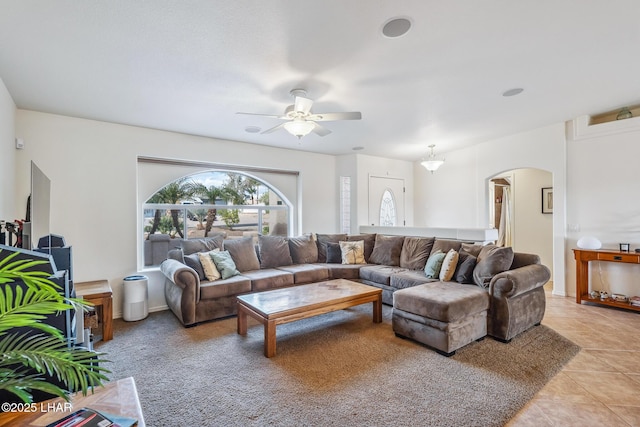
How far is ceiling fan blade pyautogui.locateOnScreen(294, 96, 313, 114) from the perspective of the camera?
273cm

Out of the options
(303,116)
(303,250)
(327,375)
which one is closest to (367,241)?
(303,250)

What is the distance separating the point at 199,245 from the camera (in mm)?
4215

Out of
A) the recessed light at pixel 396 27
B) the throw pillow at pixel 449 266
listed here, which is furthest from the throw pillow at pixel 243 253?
the recessed light at pixel 396 27

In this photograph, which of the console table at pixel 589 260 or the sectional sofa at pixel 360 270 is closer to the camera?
the sectional sofa at pixel 360 270

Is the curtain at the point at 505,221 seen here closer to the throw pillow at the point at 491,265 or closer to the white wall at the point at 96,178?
the throw pillow at the point at 491,265

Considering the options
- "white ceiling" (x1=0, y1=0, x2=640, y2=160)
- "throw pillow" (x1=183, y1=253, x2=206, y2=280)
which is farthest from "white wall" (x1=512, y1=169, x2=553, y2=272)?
"throw pillow" (x1=183, y1=253, x2=206, y2=280)

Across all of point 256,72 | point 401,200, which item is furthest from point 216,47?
point 401,200

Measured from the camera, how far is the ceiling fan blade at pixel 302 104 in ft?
8.96

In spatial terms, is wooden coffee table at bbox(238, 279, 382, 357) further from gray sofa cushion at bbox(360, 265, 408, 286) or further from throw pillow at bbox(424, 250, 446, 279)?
throw pillow at bbox(424, 250, 446, 279)

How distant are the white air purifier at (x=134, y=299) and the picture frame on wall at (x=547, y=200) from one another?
731 centimetres

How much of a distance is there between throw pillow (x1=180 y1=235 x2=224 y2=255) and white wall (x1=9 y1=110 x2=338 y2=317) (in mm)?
617

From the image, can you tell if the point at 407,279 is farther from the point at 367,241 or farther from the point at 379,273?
the point at 367,241

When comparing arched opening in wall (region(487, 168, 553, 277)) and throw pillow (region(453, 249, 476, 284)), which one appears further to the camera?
arched opening in wall (region(487, 168, 553, 277))

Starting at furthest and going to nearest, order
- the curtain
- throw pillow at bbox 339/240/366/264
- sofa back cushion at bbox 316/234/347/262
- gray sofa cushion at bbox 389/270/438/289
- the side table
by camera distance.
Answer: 1. the curtain
2. sofa back cushion at bbox 316/234/347/262
3. throw pillow at bbox 339/240/366/264
4. gray sofa cushion at bbox 389/270/438/289
5. the side table
